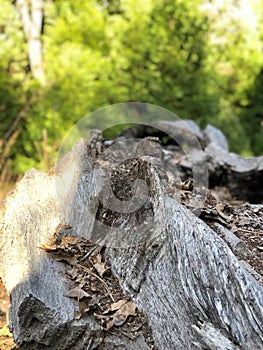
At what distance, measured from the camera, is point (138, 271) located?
7.32ft

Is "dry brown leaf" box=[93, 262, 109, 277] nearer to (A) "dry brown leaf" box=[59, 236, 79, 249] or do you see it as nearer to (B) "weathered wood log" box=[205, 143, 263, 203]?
(A) "dry brown leaf" box=[59, 236, 79, 249]

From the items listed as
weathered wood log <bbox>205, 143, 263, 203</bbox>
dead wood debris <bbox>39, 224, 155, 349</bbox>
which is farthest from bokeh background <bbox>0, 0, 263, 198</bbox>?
dead wood debris <bbox>39, 224, 155, 349</bbox>

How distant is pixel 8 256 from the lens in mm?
2385

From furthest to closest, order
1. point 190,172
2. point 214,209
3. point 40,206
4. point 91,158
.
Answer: point 190,172 → point 91,158 → point 40,206 → point 214,209

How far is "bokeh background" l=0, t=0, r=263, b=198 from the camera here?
8.45 metres

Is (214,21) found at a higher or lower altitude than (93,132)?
higher

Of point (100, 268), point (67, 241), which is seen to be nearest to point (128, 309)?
point (100, 268)

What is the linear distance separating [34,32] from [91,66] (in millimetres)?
2058

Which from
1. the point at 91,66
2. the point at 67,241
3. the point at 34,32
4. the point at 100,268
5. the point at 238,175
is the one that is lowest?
the point at 100,268

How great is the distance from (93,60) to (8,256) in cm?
657

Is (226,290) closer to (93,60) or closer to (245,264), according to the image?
(245,264)

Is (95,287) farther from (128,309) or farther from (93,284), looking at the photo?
(128,309)

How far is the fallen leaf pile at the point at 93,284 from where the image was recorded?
207 cm

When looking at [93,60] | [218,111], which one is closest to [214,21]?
[218,111]
